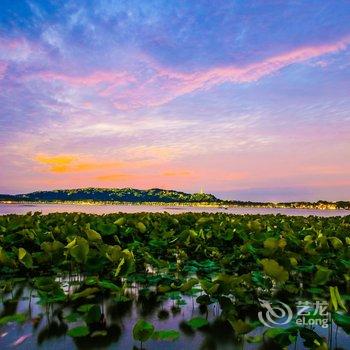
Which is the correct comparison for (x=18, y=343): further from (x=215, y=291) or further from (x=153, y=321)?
(x=215, y=291)

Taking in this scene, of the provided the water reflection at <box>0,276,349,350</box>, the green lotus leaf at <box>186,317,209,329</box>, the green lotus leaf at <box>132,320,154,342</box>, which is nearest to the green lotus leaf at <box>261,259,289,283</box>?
the water reflection at <box>0,276,349,350</box>

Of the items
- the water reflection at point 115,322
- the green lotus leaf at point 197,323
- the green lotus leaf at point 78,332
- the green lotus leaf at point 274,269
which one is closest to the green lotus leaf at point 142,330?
the water reflection at point 115,322

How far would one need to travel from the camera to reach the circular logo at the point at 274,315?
4969 mm

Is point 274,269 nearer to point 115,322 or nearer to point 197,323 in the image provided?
point 197,323

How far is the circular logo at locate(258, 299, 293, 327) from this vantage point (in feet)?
16.3

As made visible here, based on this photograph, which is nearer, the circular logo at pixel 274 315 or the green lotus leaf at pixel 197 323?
the green lotus leaf at pixel 197 323

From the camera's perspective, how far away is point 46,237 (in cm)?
922

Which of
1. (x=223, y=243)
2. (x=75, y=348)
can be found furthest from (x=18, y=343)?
(x=223, y=243)

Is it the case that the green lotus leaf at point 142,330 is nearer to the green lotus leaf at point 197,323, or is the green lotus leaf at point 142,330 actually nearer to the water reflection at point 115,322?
the water reflection at point 115,322

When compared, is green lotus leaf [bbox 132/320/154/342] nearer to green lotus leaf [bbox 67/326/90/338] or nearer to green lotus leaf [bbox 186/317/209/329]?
green lotus leaf [bbox 67/326/90/338]

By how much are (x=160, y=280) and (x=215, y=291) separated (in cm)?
192

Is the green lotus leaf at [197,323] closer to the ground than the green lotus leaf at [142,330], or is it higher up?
closer to the ground

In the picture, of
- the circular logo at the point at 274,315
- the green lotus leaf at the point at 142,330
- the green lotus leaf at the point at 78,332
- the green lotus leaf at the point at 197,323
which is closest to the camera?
the green lotus leaf at the point at 142,330

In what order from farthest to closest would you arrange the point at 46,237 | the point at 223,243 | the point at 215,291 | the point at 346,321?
the point at 223,243 → the point at 46,237 → the point at 215,291 → the point at 346,321
